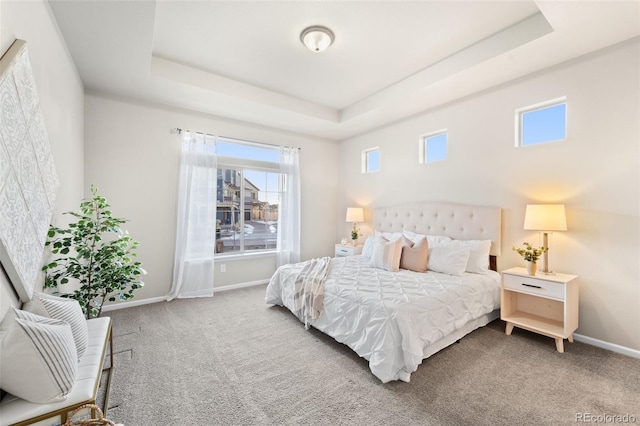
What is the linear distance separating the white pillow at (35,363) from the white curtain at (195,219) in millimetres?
2686

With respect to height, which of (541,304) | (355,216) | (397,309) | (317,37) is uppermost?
(317,37)

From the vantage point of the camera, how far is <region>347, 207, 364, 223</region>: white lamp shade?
191 inches

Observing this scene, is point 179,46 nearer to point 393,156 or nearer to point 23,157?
point 23,157

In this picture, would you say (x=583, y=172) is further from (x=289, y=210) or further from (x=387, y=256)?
(x=289, y=210)

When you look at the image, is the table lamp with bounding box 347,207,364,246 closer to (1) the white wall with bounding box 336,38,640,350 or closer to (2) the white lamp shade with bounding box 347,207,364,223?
(2) the white lamp shade with bounding box 347,207,364,223

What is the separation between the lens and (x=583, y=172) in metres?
2.62

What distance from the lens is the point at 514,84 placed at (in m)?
3.07

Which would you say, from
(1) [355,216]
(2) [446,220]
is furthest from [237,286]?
(2) [446,220]

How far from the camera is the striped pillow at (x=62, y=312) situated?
149 cm

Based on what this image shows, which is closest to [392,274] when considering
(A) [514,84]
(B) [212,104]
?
(A) [514,84]

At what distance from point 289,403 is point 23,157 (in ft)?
6.99

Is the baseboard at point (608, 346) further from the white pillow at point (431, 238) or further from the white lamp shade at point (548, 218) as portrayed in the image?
the white pillow at point (431, 238)

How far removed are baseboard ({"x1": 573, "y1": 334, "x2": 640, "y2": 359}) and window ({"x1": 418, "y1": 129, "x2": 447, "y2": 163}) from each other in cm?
243

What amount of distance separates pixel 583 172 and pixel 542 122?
708 millimetres
